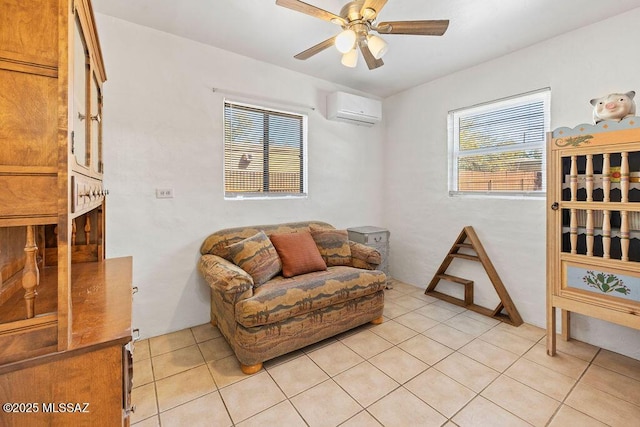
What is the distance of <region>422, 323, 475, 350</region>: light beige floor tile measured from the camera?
7.83ft

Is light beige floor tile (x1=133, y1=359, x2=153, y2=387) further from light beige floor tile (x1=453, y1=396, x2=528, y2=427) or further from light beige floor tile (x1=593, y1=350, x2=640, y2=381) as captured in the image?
light beige floor tile (x1=593, y1=350, x2=640, y2=381)

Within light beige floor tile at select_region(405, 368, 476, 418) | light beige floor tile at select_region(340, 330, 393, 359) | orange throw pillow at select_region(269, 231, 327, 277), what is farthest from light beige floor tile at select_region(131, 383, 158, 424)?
light beige floor tile at select_region(405, 368, 476, 418)

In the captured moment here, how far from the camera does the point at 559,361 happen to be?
212 cm

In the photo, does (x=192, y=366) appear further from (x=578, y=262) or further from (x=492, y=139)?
(x=492, y=139)

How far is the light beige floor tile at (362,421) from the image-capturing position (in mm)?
1555

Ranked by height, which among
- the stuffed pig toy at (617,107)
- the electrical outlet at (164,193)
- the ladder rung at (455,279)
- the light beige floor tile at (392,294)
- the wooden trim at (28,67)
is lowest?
the light beige floor tile at (392,294)

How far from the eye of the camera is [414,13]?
7.09ft

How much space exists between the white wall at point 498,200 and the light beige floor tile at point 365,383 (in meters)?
1.75

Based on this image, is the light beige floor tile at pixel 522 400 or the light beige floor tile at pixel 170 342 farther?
the light beige floor tile at pixel 170 342

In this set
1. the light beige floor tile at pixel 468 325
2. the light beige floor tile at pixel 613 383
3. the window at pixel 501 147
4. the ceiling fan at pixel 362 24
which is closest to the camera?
the ceiling fan at pixel 362 24

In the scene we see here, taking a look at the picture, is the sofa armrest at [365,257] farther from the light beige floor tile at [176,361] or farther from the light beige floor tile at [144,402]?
the light beige floor tile at [144,402]

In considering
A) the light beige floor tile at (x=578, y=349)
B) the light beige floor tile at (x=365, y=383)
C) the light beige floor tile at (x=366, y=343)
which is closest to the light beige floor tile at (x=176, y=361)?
the light beige floor tile at (x=365, y=383)

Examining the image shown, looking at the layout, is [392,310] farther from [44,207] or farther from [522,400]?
[44,207]

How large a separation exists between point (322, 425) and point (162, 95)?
9.07 ft
